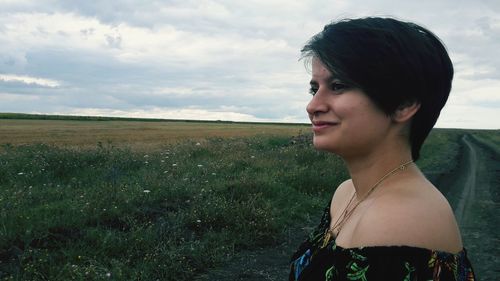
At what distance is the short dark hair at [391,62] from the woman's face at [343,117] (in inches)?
1.2

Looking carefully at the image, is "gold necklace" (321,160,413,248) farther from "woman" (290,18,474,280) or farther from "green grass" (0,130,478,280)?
"green grass" (0,130,478,280)

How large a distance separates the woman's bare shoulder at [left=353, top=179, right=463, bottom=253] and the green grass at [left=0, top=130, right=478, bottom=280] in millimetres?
4167

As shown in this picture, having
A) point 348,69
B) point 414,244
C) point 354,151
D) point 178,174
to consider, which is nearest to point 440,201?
point 414,244

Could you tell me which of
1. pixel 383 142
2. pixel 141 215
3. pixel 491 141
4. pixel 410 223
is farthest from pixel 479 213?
pixel 491 141

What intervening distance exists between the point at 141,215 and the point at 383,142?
6.19m

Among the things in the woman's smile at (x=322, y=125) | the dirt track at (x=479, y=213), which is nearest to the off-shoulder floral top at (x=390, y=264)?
the woman's smile at (x=322, y=125)

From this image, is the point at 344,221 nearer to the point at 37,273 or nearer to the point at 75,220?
the point at 37,273

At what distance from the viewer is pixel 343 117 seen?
1.46 meters

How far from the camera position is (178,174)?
1056 cm

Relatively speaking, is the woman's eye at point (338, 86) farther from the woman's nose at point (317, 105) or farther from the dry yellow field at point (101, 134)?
the dry yellow field at point (101, 134)

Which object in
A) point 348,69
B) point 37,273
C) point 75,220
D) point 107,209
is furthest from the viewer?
point 107,209

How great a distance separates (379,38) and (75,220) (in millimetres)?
5974

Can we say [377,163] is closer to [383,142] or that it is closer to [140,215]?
[383,142]

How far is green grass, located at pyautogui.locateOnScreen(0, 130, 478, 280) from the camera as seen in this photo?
5.34m
